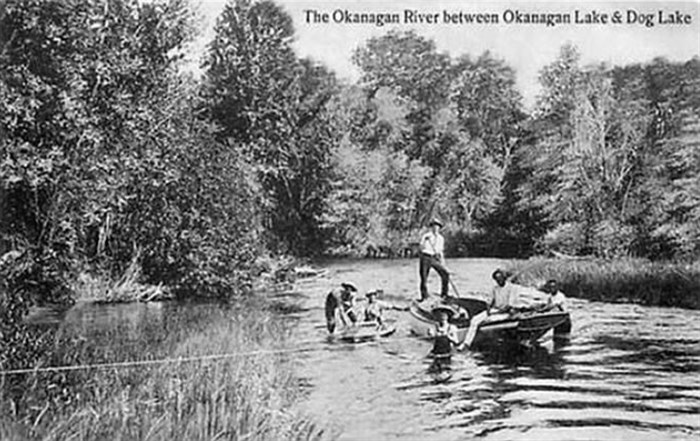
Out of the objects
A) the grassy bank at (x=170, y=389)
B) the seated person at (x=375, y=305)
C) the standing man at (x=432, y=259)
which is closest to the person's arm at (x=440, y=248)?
the standing man at (x=432, y=259)

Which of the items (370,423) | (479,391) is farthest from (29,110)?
(479,391)

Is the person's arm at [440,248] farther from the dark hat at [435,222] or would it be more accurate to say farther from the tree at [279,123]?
the tree at [279,123]

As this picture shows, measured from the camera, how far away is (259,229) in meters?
1.96

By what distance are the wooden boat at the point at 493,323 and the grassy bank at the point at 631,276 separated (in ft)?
0.24

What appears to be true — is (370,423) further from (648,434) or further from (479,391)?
(648,434)

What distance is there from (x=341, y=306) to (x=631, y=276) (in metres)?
0.54

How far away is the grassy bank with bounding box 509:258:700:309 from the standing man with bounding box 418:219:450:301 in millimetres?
128

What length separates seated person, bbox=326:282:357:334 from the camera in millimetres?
1924

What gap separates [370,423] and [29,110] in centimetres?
80

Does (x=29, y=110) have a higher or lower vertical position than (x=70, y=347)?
higher

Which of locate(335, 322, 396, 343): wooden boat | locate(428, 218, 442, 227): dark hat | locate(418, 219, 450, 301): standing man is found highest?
locate(428, 218, 442, 227): dark hat

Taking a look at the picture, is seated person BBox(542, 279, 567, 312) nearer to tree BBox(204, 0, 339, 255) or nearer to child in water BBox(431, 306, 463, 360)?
child in water BBox(431, 306, 463, 360)

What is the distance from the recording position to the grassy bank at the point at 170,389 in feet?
6.01

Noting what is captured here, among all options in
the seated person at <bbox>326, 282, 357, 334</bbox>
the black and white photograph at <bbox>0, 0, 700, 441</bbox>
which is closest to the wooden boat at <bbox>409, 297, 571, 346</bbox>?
the black and white photograph at <bbox>0, 0, 700, 441</bbox>
